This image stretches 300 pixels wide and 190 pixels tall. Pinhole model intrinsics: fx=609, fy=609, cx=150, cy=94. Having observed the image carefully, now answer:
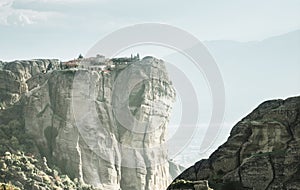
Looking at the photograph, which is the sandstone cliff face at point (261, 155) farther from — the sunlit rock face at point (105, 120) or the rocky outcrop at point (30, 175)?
the sunlit rock face at point (105, 120)

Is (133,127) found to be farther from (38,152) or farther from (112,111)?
(38,152)

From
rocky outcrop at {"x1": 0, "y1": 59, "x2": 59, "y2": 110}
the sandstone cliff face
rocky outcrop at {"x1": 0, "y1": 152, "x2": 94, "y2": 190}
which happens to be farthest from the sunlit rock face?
the sandstone cliff face

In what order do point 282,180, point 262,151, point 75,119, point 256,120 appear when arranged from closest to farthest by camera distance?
1. point 282,180
2. point 262,151
3. point 256,120
4. point 75,119

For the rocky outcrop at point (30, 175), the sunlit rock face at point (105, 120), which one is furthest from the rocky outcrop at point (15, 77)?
the rocky outcrop at point (30, 175)

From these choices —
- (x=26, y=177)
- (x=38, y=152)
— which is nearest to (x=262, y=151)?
(x=26, y=177)

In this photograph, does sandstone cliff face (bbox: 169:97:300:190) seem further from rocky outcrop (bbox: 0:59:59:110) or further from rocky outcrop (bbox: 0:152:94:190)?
rocky outcrop (bbox: 0:59:59:110)
